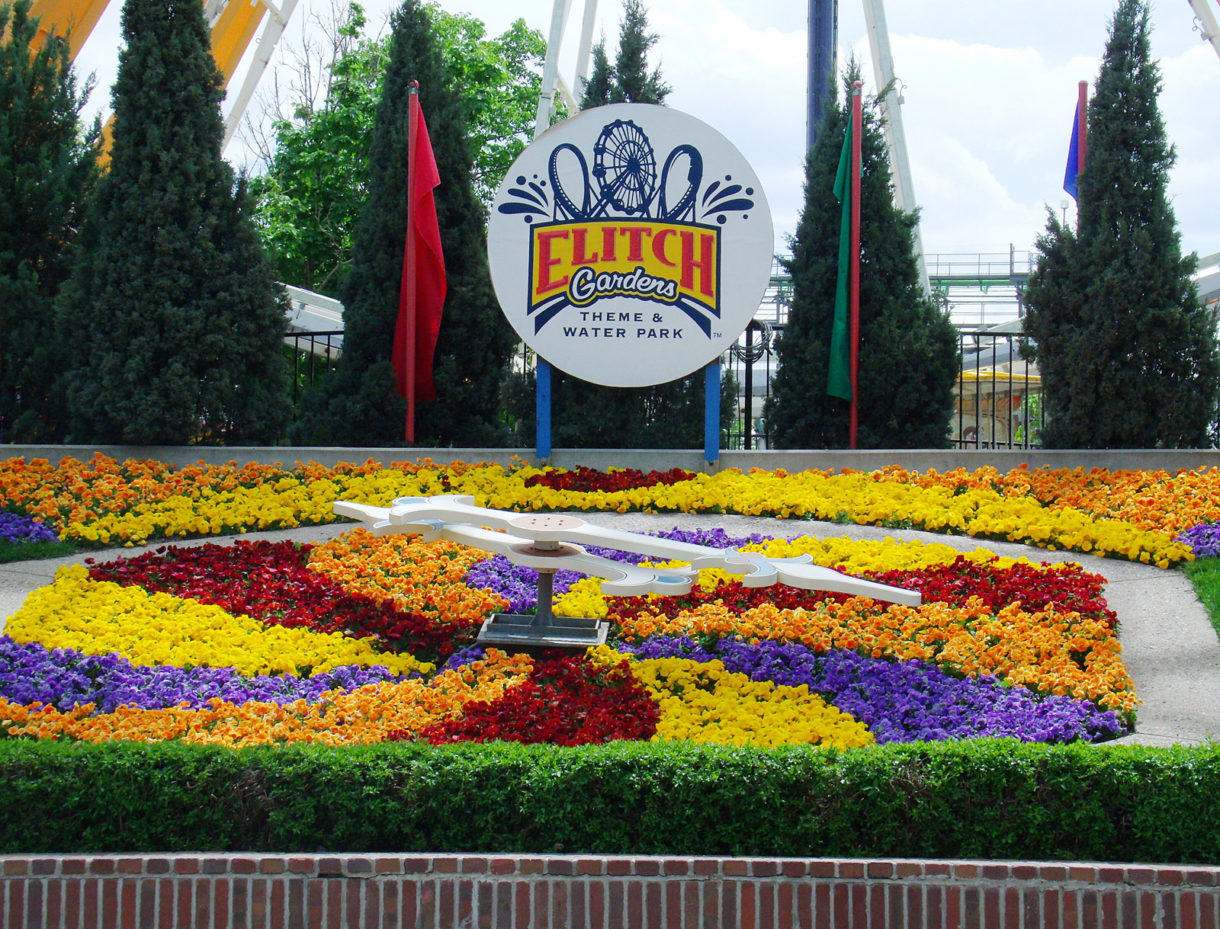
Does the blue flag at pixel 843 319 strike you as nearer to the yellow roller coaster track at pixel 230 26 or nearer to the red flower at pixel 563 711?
the red flower at pixel 563 711

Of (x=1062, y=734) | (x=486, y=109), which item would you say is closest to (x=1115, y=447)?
(x=1062, y=734)

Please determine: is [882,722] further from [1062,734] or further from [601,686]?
[601,686]

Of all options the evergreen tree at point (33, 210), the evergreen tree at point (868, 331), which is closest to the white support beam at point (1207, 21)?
the evergreen tree at point (868, 331)

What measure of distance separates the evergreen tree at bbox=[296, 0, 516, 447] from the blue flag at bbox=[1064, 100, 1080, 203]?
5963 millimetres

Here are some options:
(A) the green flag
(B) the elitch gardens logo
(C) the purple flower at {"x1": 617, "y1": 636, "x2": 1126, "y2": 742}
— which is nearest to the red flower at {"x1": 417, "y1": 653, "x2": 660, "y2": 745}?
(C) the purple flower at {"x1": 617, "y1": 636, "x2": 1126, "y2": 742}

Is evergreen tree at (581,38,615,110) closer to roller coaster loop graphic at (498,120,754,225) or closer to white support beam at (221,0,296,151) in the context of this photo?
roller coaster loop graphic at (498,120,754,225)

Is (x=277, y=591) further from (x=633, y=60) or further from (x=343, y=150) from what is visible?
(x=343, y=150)

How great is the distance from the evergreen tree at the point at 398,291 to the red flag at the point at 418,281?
21 centimetres

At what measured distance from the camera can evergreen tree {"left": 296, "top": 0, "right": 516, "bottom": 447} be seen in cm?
1184

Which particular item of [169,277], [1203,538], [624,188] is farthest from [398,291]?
[1203,538]

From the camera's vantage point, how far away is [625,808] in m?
3.80

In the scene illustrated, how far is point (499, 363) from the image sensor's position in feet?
A: 40.1

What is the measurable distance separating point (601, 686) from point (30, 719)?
95.3 inches

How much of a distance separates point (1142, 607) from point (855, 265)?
5.44 meters
